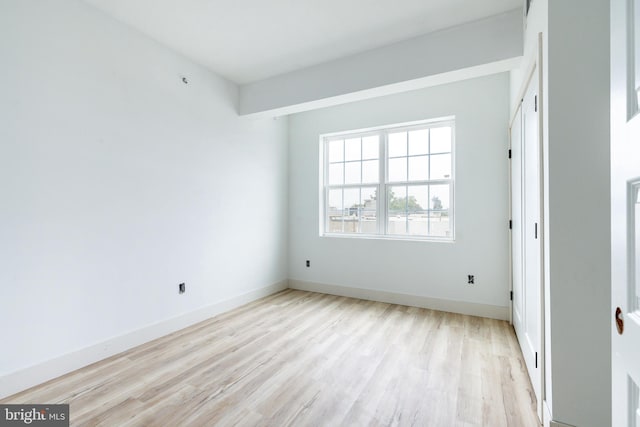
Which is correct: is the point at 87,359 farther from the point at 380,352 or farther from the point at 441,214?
the point at 441,214

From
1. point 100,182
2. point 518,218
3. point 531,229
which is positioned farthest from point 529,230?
point 100,182

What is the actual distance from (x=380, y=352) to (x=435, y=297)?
4.54 feet

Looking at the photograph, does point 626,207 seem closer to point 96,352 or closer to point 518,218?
point 518,218

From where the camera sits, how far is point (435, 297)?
3508 millimetres

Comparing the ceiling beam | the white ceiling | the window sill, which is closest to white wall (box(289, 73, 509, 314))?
the window sill

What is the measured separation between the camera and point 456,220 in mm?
3430

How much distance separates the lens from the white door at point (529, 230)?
1.79 meters

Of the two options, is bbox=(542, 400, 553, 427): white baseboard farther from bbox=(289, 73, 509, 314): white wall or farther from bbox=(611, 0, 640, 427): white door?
bbox=(289, 73, 509, 314): white wall

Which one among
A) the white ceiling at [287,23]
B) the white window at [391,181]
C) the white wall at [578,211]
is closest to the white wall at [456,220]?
the white window at [391,181]

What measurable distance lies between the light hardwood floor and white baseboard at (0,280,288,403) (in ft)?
0.22

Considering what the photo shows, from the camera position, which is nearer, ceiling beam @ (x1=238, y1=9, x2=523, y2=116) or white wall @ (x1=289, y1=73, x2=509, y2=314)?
ceiling beam @ (x1=238, y1=9, x2=523, y2=116)

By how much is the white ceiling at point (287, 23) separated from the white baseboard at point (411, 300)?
2850mm

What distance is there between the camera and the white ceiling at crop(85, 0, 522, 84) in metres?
2.24

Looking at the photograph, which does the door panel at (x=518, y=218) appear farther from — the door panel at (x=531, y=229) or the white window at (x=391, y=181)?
the white window at (x=391, y=181)
